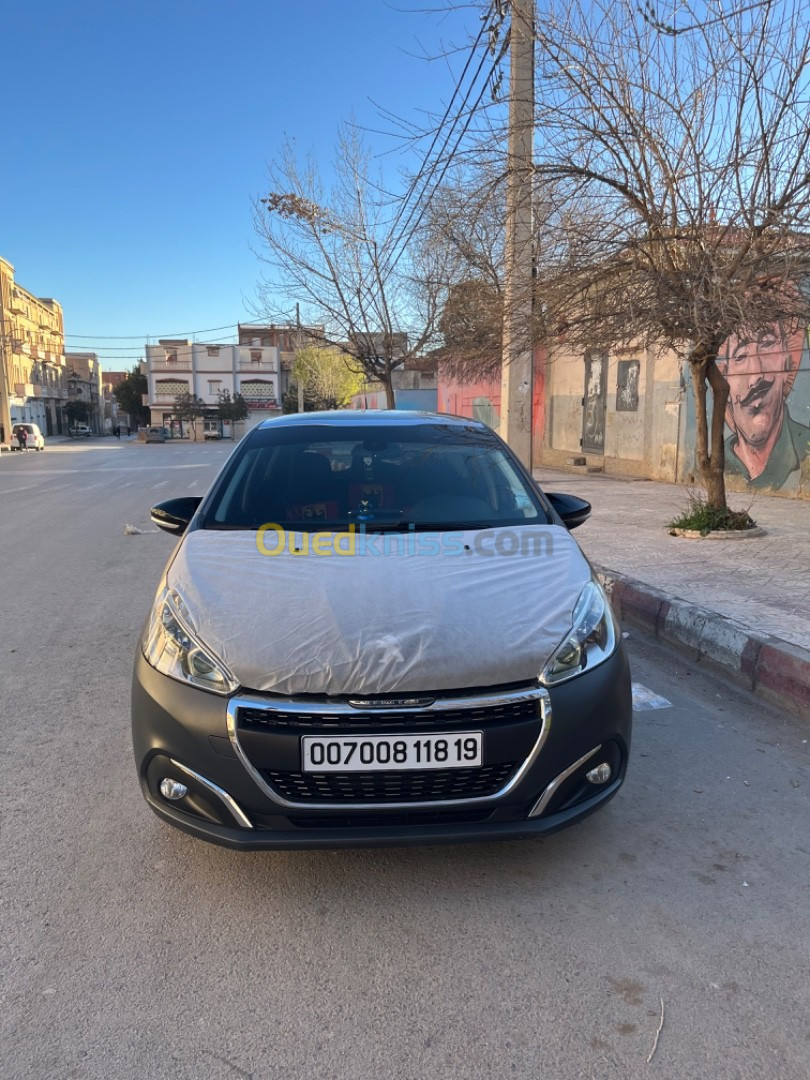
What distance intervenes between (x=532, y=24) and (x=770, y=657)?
19.9ft

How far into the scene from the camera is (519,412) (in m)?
9.06

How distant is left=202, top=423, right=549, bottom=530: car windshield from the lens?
349 cm

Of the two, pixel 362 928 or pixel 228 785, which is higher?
pixel 228 785

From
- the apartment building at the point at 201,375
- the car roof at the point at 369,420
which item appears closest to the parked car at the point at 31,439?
the apartment building at the point at 201,375

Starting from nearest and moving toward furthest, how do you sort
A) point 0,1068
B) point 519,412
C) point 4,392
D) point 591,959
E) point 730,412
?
point 0,1068
point 591,959
point 519,412
point 730,412
point 4,392

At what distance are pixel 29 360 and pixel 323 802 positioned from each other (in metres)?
76.8

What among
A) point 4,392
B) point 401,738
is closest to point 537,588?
point 401,738

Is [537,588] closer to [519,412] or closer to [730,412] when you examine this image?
[519,412]

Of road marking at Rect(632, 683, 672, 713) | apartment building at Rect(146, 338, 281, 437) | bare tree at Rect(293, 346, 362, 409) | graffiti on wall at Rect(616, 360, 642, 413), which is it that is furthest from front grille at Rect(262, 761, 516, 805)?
apartment building at Rect(146, 338, 281, 437)

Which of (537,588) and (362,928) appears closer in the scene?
(362,928)

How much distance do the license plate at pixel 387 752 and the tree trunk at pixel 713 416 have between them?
6384 mm

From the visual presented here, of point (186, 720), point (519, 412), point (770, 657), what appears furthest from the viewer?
point (519, 412)

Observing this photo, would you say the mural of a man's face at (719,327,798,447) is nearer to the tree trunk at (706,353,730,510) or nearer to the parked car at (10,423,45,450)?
the tree trunk at (706,353,730,510)

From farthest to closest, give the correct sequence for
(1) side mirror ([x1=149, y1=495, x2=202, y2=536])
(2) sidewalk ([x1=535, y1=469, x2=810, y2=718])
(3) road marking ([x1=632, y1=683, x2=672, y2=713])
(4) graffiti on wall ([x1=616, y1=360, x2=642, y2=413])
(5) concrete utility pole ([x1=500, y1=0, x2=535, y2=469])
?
(4) graffiti on wall ([x1=616, y1=360, x2=642, y2=413]), (5) concrete utility pole ([x1=500, y1=0, x2=535, y2=469]), (2) sidewalk ([x1=535, y1=469, x2=810, y2=718]), (3) road marking ([x1=632, y1=683, x2=672, y2=713]), (1) side mirror ([x1=149, y1=495, x2=202, y2=536])
